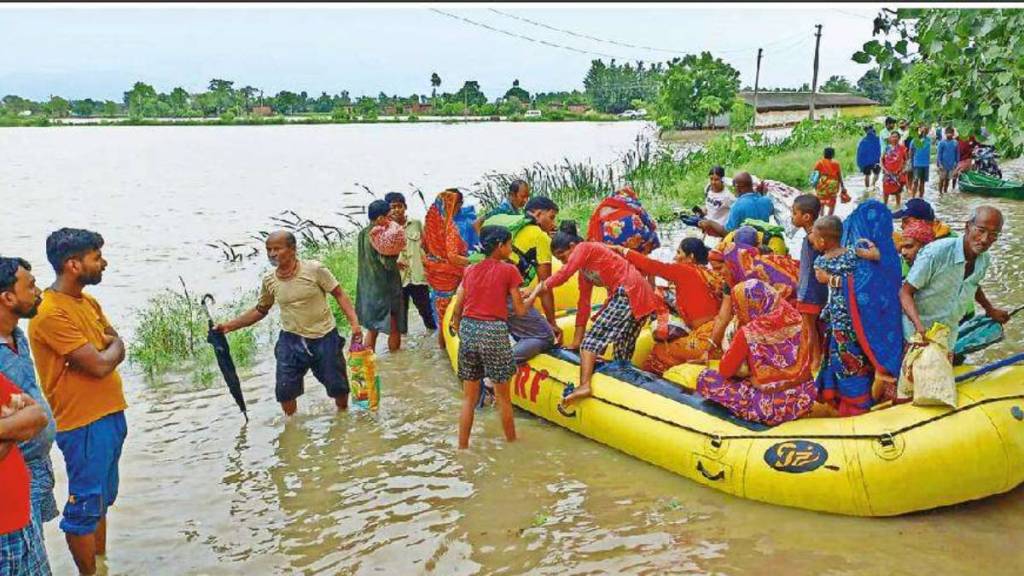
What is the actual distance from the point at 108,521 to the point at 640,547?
9.96 ft

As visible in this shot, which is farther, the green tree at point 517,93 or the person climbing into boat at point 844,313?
the green tree at point 517,93

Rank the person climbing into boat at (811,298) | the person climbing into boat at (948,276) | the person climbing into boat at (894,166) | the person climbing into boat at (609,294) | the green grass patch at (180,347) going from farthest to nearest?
the person climbing into boat at (894,166)
the green grass patch at (180,347)
the person climbing into boat at (609,294)
the person climbing into boat at (811,298)
the person climbing into boat at (948,276)

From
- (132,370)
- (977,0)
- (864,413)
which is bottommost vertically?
(132,370)

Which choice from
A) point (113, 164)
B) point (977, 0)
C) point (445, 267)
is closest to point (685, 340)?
point (445, 267)

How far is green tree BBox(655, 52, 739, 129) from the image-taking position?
5219 centimetres

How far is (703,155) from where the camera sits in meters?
22.0

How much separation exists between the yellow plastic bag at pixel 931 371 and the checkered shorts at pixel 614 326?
1.77 m

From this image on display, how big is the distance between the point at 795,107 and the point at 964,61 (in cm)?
5816

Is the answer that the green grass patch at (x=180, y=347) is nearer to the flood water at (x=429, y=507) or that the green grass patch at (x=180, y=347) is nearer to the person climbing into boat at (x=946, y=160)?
the flood water at (x=429, y=507)

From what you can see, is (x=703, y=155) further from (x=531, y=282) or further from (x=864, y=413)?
(x=864, y=413)

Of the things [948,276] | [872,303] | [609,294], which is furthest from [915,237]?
[609,294]

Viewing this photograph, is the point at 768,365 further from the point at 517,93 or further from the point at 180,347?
the point at 517,93

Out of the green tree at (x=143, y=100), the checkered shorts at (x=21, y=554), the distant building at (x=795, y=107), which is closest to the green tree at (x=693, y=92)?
the distant building at (x=795, y=107)

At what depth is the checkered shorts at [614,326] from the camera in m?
5.68
